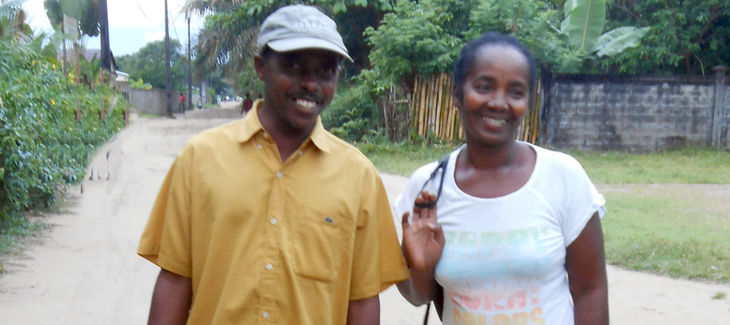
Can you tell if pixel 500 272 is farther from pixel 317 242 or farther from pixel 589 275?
pixel 317 242

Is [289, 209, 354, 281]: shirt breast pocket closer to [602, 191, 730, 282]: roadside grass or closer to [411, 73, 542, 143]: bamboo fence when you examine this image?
[602, 191, 730, 282]: roadside grass

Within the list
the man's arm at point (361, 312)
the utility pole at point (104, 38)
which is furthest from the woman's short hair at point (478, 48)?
the utility pole at point (104, 38)

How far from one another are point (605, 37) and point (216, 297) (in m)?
12.8

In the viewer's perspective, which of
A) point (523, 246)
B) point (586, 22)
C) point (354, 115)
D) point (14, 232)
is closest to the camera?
point (523, 246)

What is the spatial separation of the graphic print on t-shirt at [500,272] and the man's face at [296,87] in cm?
50

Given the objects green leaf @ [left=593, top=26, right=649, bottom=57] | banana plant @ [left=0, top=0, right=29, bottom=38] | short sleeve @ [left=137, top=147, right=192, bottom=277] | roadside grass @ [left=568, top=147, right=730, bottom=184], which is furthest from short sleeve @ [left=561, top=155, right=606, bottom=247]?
green leaf @ [left=593, top=26, right=649, bottom=57]

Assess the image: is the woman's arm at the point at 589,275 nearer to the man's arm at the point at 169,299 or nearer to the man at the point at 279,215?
the man at the point at 279,215

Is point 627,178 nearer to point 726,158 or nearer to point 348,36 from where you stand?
point 726,158

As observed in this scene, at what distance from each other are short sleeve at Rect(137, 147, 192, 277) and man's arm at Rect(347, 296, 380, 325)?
0.44 m

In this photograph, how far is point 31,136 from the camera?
662 centimetres

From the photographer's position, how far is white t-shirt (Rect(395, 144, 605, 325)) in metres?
1.88

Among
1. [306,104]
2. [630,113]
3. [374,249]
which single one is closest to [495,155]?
[374,249]

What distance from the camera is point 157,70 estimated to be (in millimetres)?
53969

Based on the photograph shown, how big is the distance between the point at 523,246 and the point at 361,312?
0.48m
